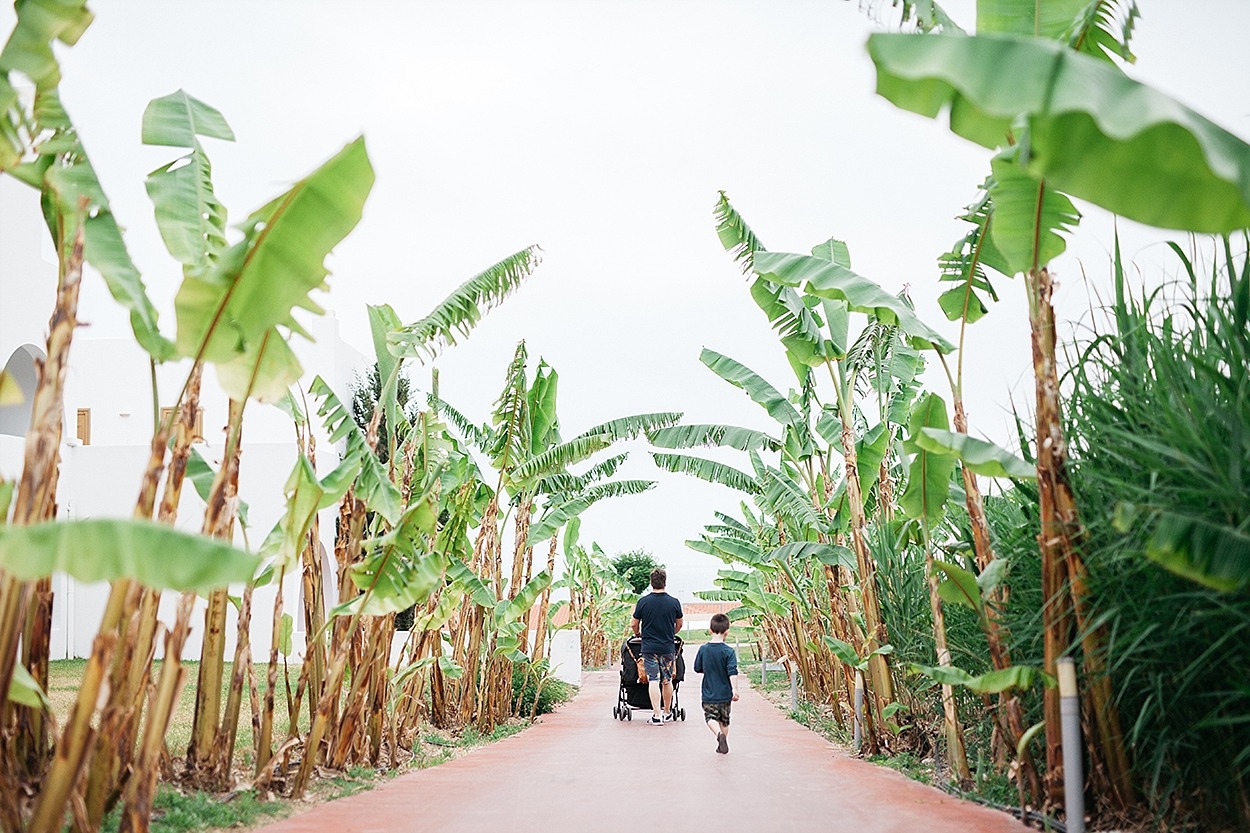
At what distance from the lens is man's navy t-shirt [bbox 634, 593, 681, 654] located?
14750 millimetres

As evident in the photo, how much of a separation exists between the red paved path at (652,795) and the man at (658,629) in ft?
6.98

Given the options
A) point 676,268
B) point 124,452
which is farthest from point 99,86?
point 124,452

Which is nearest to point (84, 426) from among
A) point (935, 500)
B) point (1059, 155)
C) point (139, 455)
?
point (139, 455)

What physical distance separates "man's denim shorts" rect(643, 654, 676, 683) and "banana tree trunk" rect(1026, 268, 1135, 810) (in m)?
9.19

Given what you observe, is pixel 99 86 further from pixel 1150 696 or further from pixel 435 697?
pixel 1150 696

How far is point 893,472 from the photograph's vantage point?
41.7ft

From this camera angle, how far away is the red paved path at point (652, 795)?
6.73 meters

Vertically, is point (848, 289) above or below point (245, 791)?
above

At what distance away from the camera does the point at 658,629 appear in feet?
48.4

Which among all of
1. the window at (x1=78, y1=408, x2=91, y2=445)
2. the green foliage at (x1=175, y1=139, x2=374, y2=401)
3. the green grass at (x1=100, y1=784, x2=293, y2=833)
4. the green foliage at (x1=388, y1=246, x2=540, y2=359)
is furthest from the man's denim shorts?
the window at (x1=78, y1=408, x2=91, y2=445)

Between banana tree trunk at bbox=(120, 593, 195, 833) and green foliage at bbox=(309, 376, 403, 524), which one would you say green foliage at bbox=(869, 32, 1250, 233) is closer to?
banana tree trunk at bbox=(120, 593, 195, 833)

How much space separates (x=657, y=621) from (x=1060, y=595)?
931 cm

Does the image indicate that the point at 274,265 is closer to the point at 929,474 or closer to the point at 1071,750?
the point at 1071,750

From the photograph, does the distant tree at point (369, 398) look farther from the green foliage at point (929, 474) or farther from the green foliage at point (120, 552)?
the green foliage at point (120, 552)
